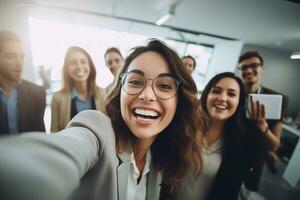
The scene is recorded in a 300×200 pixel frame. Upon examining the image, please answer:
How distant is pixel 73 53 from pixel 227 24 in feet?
7.44

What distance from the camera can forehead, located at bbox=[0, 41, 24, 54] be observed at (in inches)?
31.2

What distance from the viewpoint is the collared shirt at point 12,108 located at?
83 centimetres

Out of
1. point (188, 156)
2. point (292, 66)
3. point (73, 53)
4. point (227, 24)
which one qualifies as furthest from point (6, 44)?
point (227, 24)

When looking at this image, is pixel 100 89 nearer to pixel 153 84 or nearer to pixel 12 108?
pixel 12 108

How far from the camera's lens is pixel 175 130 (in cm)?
75

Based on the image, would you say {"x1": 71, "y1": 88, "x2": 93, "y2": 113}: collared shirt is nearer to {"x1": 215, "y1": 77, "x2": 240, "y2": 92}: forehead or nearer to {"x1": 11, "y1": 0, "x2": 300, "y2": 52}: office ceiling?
{"x1": 11, "y1": 0, "x2": 300, "y2": 52}: office ceiling

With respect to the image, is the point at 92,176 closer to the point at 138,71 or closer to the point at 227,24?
the point at 138,71

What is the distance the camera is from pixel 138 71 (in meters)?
0.56

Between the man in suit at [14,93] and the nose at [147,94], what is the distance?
0.71 m

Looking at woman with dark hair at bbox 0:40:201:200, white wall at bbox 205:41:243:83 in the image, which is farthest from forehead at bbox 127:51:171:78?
white wall at bbox 205:41:243:83

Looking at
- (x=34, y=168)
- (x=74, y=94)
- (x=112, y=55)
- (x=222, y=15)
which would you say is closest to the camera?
(x=34, y=168)

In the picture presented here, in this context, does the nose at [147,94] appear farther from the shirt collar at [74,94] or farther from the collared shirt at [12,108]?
the shirt collar at [74,94]

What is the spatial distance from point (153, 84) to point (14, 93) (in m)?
0.79

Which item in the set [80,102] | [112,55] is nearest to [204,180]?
[80,102]
